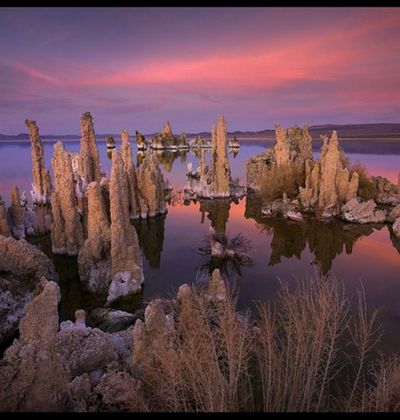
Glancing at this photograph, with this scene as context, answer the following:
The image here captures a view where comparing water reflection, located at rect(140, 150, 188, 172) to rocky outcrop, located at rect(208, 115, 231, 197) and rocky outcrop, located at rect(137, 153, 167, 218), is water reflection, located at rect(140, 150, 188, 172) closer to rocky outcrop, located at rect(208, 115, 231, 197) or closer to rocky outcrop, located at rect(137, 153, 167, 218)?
rocky outcrop, located at rect(208, 115, 231, 197)

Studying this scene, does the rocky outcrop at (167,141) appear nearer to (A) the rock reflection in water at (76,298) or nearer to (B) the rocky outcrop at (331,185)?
(B) the rocky outcrop at (331,185)

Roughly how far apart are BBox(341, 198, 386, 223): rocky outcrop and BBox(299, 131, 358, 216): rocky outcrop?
1711mm

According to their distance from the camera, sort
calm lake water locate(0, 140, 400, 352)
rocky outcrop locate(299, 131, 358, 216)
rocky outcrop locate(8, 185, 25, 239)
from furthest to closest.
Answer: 1. rocky outcrop locate(299, 131, 358, 216)
2. rocky outcrop locate(8, 185, 25, 239)
3. calm lake water locate(0, 140, 400, 352)

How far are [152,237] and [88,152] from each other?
1019 centimetres

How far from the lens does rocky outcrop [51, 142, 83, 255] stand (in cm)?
2300

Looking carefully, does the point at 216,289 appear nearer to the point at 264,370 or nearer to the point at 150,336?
the point at 150,336

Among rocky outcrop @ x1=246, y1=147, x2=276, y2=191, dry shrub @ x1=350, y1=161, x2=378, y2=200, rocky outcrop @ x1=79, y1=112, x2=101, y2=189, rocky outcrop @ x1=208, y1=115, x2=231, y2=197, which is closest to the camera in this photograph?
rocky outcrop @ x1=79, y1=112, x2=101, y2=189

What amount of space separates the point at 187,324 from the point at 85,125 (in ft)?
86.9

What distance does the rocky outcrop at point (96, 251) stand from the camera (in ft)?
61.7

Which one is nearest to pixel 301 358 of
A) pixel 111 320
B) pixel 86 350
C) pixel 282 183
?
pixel 86 350

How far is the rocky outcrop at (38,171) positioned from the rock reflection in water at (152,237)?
1339cm

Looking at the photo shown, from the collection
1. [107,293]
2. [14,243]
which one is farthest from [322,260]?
[14,243]

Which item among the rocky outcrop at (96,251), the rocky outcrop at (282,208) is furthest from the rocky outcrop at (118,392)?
the rocky outcrop at (282,208)

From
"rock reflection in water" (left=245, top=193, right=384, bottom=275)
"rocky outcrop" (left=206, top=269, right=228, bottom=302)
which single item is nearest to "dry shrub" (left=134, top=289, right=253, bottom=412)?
"rocky outcrop" (left=206, top=269, right=228, bottom=302)
